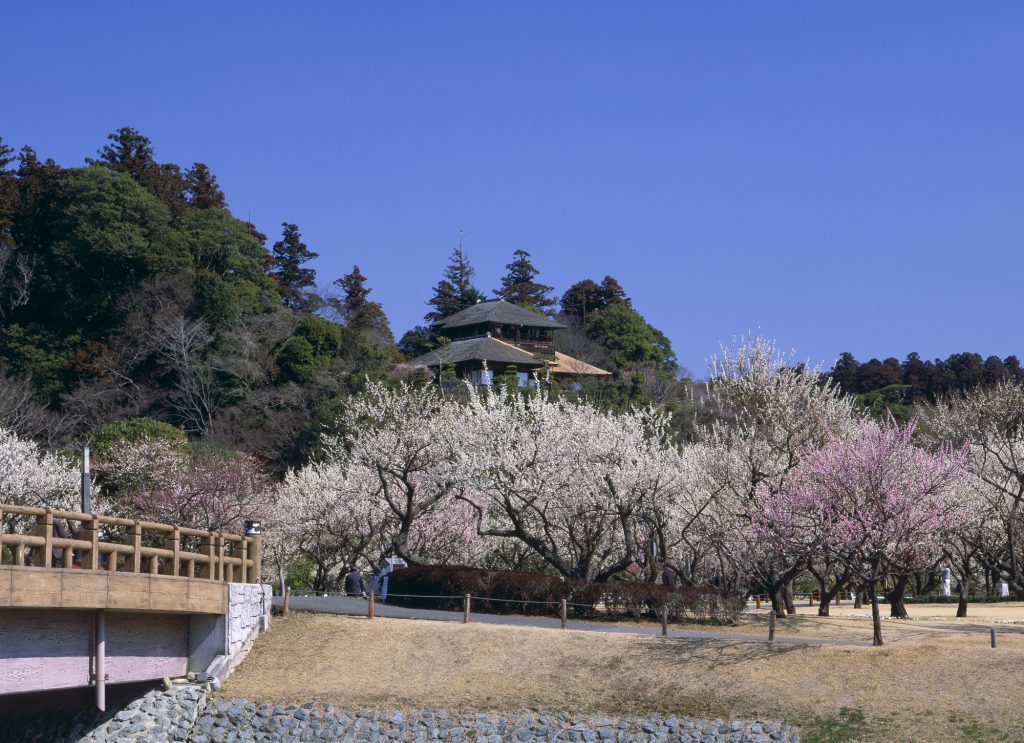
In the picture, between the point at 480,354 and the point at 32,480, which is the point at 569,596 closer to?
the point at 32,480

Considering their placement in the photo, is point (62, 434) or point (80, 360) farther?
point (80, 360)

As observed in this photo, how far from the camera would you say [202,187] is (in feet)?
278

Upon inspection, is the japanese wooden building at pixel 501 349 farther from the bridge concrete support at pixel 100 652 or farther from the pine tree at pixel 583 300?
the bridge concrete support at pixel 100 652

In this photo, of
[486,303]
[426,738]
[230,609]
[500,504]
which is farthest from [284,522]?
[486,303]

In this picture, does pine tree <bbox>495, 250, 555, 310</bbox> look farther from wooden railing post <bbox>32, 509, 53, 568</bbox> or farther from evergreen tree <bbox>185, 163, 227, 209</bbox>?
wooden railing post <bbox>32, 509, 53, 568</bbox>

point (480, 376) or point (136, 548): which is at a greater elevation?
point (480, 376)

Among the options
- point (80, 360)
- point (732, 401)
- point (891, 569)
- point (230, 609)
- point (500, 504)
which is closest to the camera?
point (230, 609)

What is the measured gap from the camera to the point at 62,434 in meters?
62.7

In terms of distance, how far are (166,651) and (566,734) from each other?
8435 millimetres

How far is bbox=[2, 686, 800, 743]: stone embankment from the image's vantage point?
24.1 metres

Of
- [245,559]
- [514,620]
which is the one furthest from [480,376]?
[245,559]

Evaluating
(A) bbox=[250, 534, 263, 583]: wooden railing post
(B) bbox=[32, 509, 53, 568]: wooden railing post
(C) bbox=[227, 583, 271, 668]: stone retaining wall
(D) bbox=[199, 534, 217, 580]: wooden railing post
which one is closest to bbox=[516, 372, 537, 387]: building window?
(A) bbox=[250, 534, 263, 583]: wooden railing post

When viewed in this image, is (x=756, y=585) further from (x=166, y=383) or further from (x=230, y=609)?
(x=166, y=383)

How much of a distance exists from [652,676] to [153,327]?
49.3 meters
